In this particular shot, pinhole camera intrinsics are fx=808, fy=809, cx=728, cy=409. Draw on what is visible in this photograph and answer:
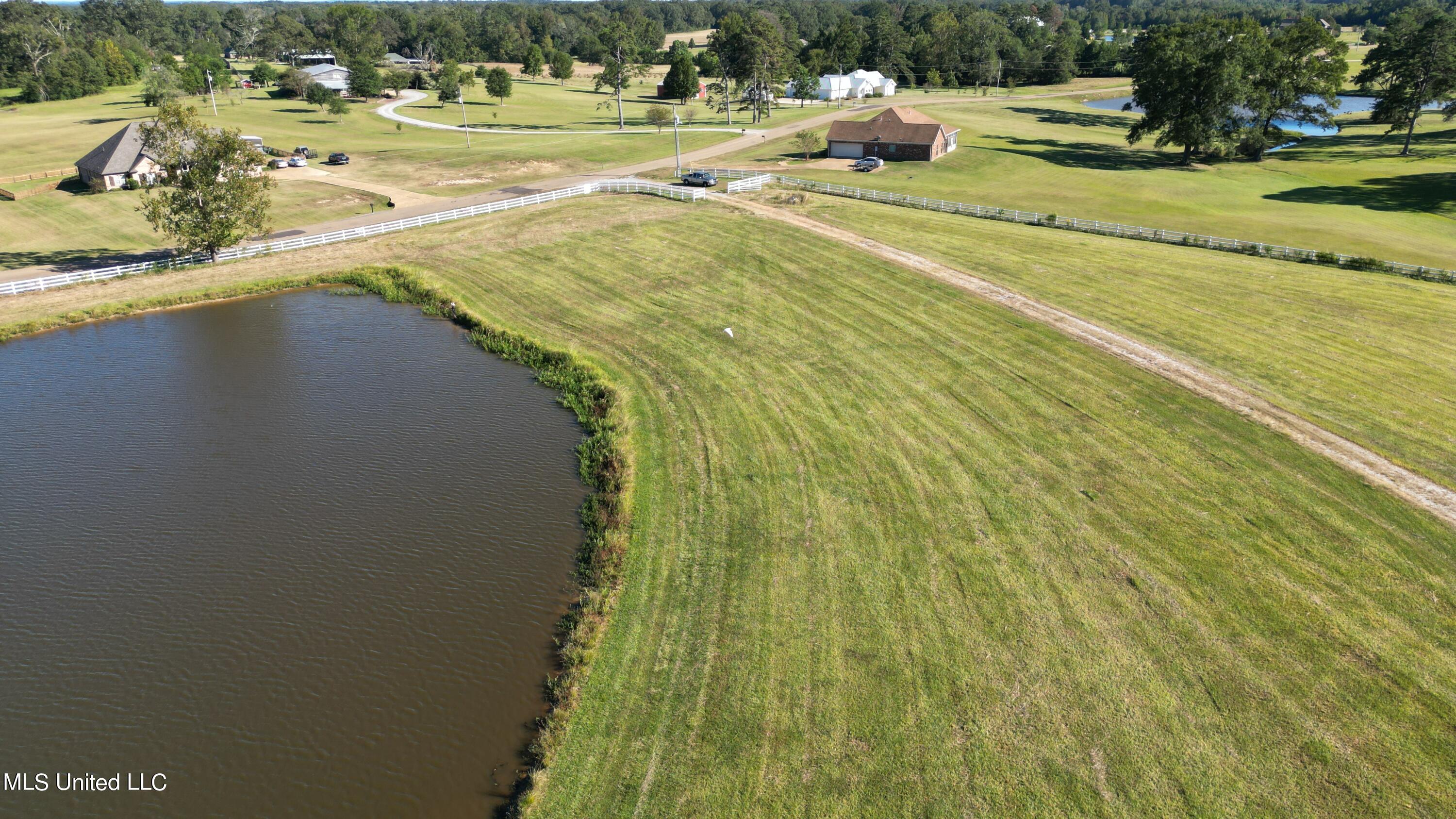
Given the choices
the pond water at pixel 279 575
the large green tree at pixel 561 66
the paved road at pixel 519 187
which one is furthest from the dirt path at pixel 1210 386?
the large green tree at pixel 561 66

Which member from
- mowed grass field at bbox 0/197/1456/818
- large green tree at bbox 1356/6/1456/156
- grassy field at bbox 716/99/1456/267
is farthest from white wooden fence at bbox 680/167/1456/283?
large green tree at bbox 1356/6/1456/156

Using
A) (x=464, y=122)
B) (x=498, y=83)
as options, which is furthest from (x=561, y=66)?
(x=464, y=122)

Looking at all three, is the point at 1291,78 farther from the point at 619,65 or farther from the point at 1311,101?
the point at 1311,101

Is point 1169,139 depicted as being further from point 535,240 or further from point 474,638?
point 474,638

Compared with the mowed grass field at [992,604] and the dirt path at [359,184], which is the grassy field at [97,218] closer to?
the dirt path at [359,184]

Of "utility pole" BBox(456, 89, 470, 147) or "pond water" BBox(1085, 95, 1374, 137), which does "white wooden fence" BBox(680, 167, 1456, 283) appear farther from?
"pond water" BBox(1085, 95, 1374, 137)

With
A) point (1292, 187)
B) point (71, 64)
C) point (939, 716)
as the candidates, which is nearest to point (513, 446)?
point (939, 716)
